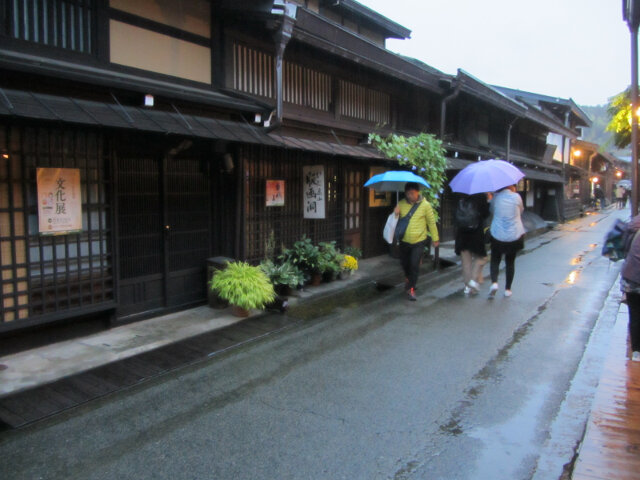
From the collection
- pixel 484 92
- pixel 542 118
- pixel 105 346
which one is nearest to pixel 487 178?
pixel 105 346

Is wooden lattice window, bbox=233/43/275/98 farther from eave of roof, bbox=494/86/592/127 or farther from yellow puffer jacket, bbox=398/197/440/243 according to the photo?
eave of roof, bbox=494/86/592/127

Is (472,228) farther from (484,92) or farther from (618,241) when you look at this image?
(484,92)

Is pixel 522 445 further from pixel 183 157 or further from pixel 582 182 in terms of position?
pixel 582 182

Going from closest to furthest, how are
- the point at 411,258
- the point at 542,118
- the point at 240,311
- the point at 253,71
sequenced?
1. the point at 240,311
2. the point at 411,258
3. the point at 253,71
4. the point at 542,118

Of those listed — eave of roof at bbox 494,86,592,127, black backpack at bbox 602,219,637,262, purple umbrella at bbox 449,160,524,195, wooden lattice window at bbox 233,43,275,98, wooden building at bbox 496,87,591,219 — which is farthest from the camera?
A: wooden building at bbox 496,87,591,219

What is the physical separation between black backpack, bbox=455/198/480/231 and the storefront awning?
379cm

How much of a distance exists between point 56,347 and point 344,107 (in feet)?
27.2

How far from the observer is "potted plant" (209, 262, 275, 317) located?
295 inches

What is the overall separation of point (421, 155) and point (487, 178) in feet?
9.32

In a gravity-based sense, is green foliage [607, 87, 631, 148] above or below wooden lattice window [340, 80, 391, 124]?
above

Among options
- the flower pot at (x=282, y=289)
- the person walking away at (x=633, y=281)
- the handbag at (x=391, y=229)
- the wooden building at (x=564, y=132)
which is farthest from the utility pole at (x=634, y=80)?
the wooden building at (x=564, y=132)


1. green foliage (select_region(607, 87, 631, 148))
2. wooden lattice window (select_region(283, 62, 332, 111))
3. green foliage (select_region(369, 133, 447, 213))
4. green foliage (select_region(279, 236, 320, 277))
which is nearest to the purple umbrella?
green foliage (select_region(369, 133, 447, 213))

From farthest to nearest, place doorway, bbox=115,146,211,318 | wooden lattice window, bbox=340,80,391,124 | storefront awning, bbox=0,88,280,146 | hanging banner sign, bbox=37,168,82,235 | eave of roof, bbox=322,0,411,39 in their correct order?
eave of roof, bbox=322,0,411,39, wooden lattice window, bbox=340,80,391,124, doorway, bbox=115,146,211,318, hanging banner sign, bbox=37,168,82,235, storefront awning, bbox=0,88,280,146

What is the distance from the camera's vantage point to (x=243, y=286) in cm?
752
